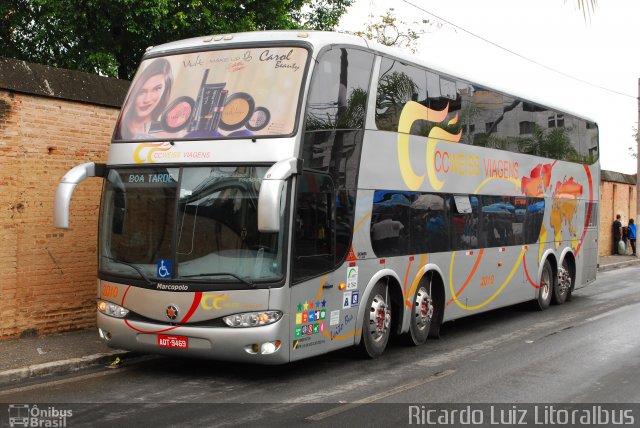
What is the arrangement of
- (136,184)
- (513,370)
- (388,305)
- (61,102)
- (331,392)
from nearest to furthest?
1. (331,392)
2. (136,184)
3. (513,370)
4. (388,305)
5. (61,102)

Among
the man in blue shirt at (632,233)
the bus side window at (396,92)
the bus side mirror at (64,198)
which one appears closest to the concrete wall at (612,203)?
the man in blue shirt at (632,233)

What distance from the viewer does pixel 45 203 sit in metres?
10.7

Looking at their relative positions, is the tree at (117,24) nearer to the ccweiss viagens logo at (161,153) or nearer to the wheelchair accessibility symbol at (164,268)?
the ccweiss viagens logo at (161,153)

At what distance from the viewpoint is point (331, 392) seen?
8070 mm

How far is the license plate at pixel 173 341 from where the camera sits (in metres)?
8.20

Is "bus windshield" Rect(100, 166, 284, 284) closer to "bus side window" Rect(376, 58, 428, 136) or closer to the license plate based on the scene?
the license plate

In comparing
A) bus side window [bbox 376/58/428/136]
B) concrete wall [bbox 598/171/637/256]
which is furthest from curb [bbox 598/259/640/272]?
bus side window [bbox 376/58/428/136]

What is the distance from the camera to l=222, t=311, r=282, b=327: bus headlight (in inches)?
315

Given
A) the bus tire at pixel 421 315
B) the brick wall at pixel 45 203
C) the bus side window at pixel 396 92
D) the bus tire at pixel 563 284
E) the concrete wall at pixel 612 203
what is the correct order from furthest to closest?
the concrete wall at pixel 612 203, the bus tire at pixel 563 284, the bus tire at pixel 421 315, the brick wall at pixel 45 203, the bus side window at pixel 396 92

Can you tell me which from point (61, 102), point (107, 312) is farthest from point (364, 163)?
point (61, 102)

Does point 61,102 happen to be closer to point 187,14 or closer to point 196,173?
point 196,173

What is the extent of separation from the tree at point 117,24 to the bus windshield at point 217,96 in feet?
33.8

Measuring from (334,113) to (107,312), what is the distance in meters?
3.53

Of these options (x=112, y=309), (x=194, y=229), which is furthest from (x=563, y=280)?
(x=112, y=309)
